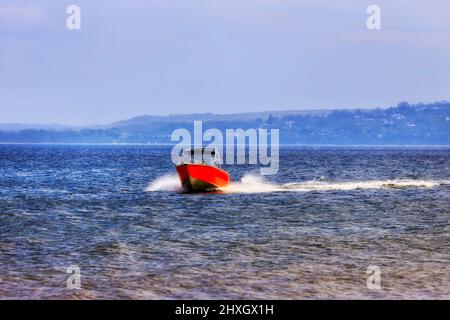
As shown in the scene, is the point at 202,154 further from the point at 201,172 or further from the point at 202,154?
the point at 201,172

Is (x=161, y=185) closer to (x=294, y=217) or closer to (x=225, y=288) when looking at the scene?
(x=294, y=217)

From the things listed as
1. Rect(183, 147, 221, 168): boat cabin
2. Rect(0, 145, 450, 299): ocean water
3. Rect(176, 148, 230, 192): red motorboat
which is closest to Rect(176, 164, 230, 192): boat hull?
Rect(176, 148, 230, 192): red motorboat

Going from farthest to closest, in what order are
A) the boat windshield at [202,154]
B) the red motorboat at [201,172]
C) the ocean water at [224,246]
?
the boat windshield at [202,154]
the red motorboat at [201,172]
the ocean water at [224,246]

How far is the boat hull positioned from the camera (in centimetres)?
5862

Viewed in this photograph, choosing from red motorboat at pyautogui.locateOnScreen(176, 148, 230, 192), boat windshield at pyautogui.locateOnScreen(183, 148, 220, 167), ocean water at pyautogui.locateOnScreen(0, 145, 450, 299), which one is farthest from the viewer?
boat windshield at pyautogui.locateOnScreen(183, 148, 220, 167)

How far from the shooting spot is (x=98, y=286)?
24094 millimetres

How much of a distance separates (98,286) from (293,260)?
8.74 m

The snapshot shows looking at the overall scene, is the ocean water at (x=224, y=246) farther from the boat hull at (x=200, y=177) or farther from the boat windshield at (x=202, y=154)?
the boat windshield at (x=202, y=154)

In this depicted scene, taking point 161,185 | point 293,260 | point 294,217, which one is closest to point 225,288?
point 293,260

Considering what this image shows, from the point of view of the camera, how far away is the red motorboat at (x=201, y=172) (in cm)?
5847

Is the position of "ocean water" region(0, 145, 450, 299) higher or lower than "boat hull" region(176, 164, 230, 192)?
lower

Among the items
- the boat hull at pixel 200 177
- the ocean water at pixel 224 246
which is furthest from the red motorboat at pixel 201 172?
the ocean water at pixel 224 246

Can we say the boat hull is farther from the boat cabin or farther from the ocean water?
the ocean water

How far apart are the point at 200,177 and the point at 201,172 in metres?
0.64
